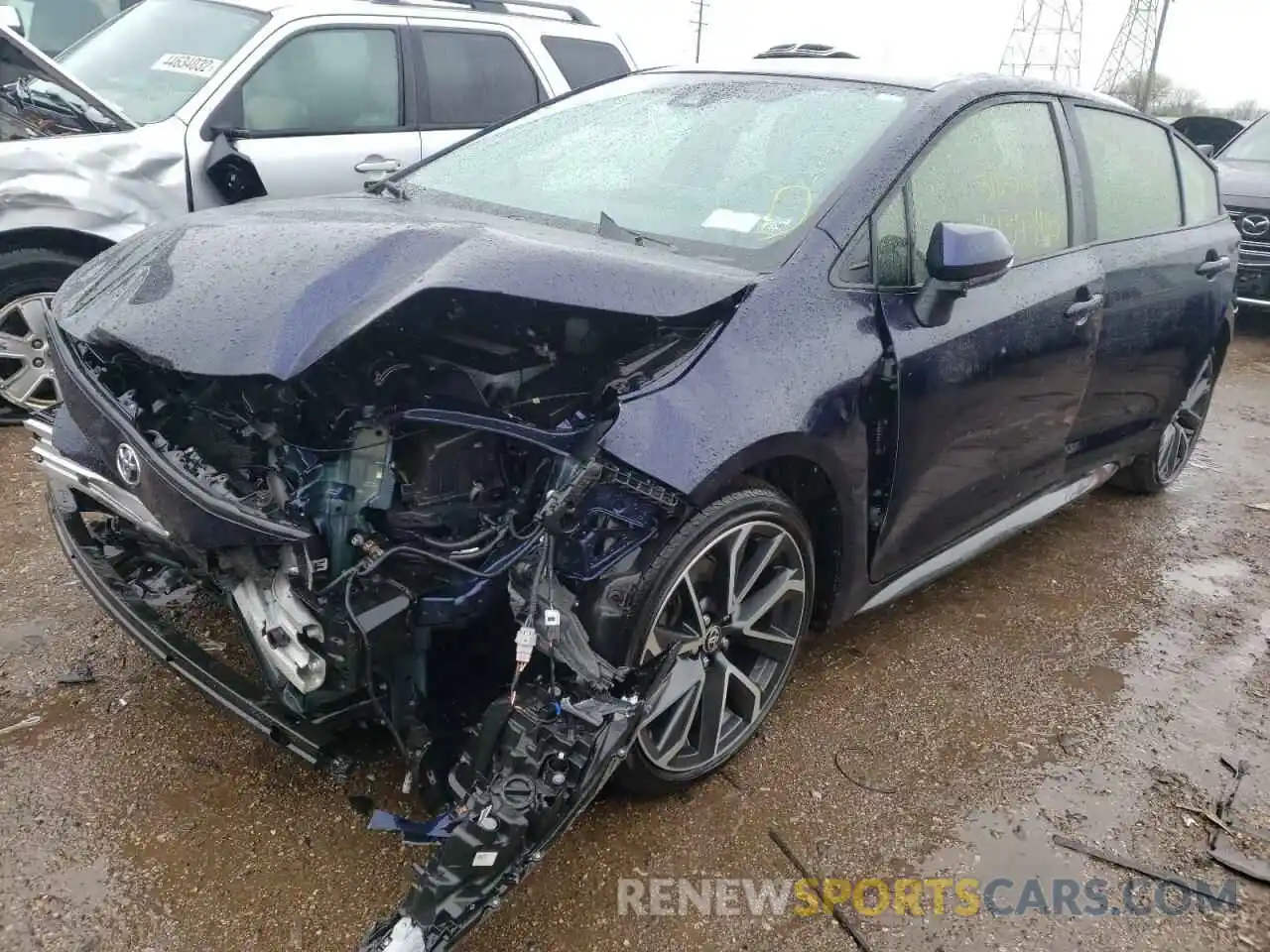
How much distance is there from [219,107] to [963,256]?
374 cm

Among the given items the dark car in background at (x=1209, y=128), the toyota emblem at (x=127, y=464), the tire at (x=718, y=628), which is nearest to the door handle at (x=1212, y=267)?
the tire at (x=718, y=628)

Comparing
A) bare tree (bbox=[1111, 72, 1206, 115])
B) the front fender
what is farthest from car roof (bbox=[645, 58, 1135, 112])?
bare tree (bbox=[1111, 72, 1206, 115])

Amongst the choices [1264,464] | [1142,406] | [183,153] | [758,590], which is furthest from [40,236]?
[1264,464]

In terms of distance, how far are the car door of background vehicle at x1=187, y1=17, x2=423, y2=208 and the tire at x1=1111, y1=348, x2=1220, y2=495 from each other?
3.83m

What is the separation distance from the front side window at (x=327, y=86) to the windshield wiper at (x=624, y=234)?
9.56ft

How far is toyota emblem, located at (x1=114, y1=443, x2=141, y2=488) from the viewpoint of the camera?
2115mm

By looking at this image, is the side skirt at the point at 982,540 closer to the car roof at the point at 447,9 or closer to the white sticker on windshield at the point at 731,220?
the white sticker on windshield at the point at 731,220

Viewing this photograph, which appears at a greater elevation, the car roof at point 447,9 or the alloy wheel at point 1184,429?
the car roof at point 447,9

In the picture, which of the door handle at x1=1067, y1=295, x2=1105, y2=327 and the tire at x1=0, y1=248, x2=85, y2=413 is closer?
the door handle at x1=1067, y1=295, x2=1105, y2=327

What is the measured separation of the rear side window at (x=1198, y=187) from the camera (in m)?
4.17

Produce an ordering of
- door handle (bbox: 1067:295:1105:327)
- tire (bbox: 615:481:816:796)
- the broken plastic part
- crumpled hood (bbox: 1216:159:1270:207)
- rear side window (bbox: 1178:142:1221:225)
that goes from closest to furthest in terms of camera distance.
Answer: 1. the broken plastic part
2. tire (bbox: 615:481:816:796)
3. door handle (bbox: 1067:295:1105:327)
4. rear side window (bbox: 1178:142:1221:225)
5. crumpled hood (bbox: 1216:159:1270:207)

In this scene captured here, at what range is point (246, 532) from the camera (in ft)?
6.47

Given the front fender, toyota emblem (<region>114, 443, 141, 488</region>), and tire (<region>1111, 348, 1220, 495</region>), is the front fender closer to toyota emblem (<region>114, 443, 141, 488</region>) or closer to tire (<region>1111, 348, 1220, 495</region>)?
toyota emblem (<region>114, 443, 141, 488</region>)

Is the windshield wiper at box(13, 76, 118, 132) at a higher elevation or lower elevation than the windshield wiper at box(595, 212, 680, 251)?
lower
